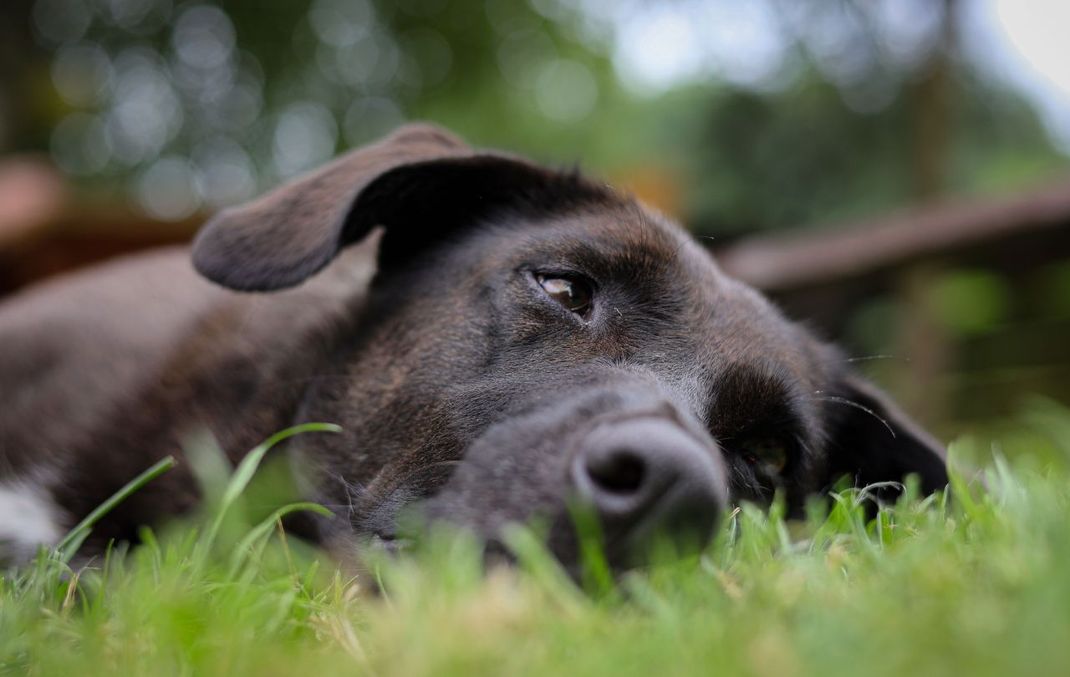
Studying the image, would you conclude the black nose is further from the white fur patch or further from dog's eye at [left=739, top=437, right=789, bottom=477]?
the white fur patch

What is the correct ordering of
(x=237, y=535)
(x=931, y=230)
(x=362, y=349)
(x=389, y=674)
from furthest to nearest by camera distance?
(x=931, y=230)
(x=362, y=349)
(x=237, y=535)
(x=389, y=674)

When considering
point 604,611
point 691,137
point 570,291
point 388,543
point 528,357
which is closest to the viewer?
point 604,611

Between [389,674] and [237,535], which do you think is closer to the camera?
[389,674]

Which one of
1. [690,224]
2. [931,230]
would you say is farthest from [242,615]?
[690,224]

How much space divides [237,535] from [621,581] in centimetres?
84

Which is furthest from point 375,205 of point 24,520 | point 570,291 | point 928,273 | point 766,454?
point 928,273

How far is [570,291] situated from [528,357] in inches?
9.0

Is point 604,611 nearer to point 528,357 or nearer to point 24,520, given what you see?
point 528,357

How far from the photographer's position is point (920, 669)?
98cm

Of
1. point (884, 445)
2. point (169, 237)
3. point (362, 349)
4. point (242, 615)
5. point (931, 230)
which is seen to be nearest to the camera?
point (242, 615)

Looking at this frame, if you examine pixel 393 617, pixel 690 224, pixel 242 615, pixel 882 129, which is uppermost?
pixel 393 617

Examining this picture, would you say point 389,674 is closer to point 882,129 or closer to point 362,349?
point 362,349

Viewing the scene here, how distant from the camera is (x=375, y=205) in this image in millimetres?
2607

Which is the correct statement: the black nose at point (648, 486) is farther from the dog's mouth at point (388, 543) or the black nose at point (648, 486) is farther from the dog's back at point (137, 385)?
the dog's back at point (137, 385)
